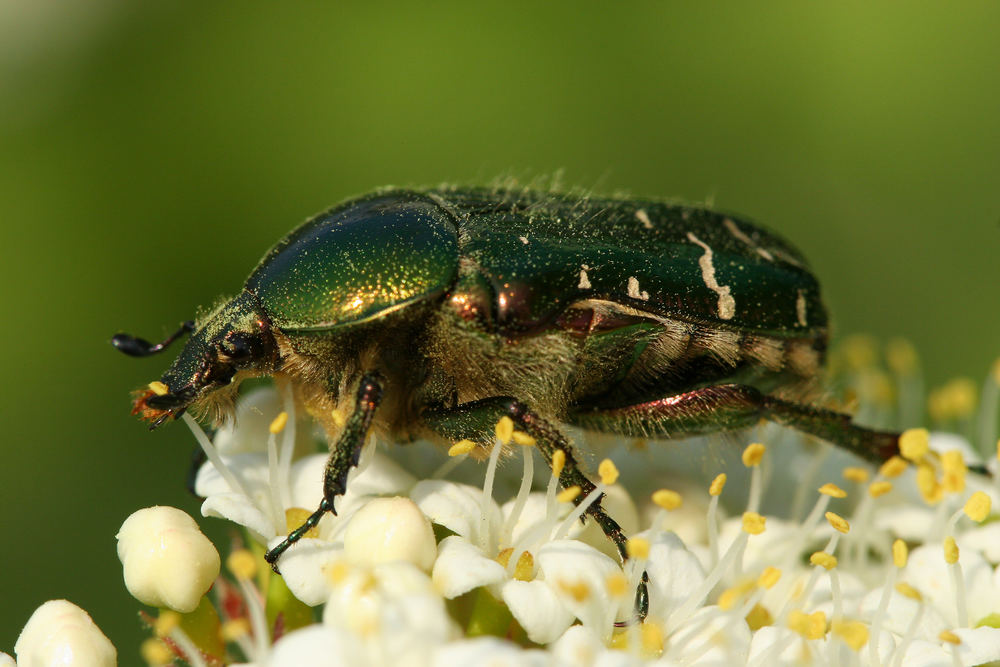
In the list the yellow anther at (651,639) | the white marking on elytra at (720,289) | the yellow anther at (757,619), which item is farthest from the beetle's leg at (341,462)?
the yellow anther at (757,619)

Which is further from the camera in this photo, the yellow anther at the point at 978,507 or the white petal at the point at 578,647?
the yellow anther at the point at 978,507

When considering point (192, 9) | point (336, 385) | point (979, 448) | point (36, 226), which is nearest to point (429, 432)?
point (336, 385)

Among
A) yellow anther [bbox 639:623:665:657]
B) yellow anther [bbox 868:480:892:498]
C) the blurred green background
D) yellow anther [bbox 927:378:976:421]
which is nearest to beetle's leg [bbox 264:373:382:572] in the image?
yellow anther [bbox 639:623:665:657]

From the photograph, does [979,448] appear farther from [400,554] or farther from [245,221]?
[245,221]

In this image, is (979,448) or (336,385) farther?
(979,448)

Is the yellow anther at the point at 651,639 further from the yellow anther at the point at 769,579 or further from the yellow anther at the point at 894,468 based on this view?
the yellow anther at the point at 894,468

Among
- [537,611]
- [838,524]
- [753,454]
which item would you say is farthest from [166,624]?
[838,524]
